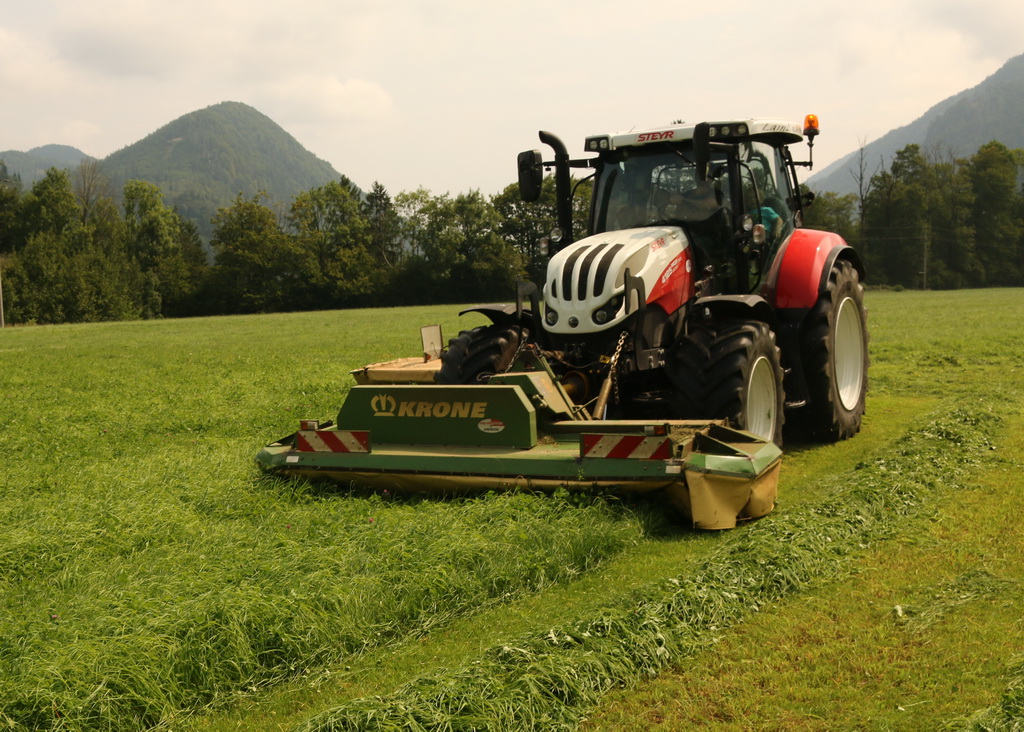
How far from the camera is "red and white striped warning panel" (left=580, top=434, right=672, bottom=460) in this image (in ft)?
19.0

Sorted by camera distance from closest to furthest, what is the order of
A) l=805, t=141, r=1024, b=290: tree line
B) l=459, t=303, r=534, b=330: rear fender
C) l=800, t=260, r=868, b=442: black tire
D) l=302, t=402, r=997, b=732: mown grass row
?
l=302, t=402, r=997, b=732: mown grass row, l=459, t=303, r=534, b=330: rear fender, l=800, t=260, r=868, b=442: black tire, l=805, t=141, r=1024, b=290: tree line

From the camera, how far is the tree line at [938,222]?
79688 millimetres

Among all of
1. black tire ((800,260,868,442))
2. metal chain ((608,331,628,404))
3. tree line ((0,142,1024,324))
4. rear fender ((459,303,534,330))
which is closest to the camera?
metal chain ((608,331,628,404))

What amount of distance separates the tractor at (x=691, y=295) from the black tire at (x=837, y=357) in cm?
2

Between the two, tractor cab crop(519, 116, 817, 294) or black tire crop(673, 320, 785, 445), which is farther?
tractor cab crop(519, 116, 817, 294)

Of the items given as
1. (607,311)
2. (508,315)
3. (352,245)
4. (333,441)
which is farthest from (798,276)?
(352,245)

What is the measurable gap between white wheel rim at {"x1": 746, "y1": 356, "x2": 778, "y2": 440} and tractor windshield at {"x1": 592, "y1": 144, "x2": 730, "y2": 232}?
1475 millimetres

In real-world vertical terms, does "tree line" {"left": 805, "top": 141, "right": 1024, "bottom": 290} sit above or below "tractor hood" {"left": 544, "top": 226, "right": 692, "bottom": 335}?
above

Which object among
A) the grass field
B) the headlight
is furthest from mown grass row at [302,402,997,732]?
the headlight

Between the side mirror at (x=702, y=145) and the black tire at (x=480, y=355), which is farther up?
the side mirror at (x=702, y=145)

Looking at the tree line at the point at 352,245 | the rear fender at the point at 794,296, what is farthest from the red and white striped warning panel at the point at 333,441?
the tree line at the point at 352,245

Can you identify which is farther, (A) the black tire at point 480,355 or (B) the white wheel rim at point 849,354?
(B) the white wheel rim at point 849,354

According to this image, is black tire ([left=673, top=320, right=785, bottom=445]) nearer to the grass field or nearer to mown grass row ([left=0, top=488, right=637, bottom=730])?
the grass field

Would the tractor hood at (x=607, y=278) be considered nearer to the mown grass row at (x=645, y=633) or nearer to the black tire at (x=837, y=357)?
the black tire at (x=837, y=357)
